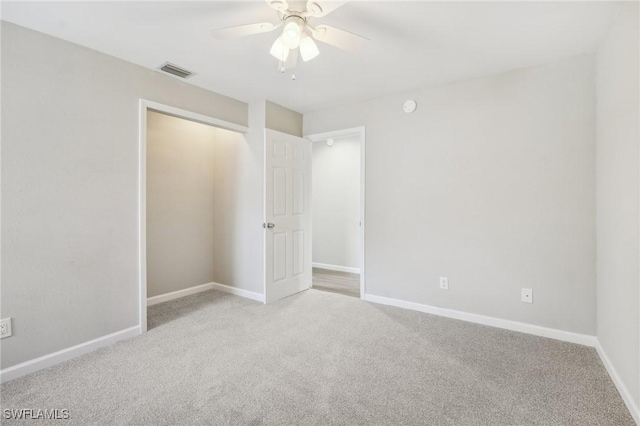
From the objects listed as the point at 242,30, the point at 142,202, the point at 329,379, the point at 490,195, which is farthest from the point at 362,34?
the point at 329,379

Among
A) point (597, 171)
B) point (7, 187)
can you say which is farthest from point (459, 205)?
point (7, 187)

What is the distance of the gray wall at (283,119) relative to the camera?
3.61 metres

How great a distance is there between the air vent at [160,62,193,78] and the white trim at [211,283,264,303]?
246cm

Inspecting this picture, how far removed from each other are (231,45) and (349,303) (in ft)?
9.28

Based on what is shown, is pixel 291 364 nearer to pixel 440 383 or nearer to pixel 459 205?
pixel 440 383

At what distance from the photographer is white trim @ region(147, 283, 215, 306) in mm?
3467

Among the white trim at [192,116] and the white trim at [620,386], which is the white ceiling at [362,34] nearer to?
the white trim at [192,116]

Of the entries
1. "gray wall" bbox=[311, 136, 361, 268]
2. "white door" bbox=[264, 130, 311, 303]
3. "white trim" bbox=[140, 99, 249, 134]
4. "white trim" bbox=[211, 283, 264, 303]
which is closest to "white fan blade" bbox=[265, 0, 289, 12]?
"white trim" bbox=[140, 99, 249, 134]

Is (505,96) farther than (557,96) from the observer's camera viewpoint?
Yes

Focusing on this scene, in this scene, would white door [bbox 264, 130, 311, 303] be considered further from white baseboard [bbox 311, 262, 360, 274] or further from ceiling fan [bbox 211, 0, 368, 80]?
ceiling fan [bbox 211, 0, 368, 80]

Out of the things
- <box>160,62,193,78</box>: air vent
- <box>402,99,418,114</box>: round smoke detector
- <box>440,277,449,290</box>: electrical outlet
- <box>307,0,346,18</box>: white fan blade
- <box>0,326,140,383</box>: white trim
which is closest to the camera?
<box>307,0,346,18</box>: white fan blade

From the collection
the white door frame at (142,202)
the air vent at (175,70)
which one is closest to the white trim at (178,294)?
the white door frame at (142,202)

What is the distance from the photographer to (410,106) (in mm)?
3238

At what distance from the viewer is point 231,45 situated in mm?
2316
